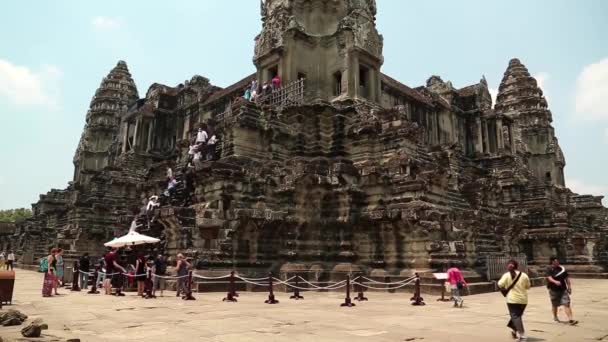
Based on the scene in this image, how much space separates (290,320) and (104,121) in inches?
1964

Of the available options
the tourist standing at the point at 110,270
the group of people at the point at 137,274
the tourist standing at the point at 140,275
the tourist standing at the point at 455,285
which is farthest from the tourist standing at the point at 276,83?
the tourist standing at the point at 455,285

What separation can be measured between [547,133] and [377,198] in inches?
1310

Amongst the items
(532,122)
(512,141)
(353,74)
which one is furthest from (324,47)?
(532,122)

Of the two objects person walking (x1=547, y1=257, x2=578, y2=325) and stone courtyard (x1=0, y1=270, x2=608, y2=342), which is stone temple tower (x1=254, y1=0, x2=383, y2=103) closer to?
stone courtyard (x1=0, y1=270, x2=608, y2=342)

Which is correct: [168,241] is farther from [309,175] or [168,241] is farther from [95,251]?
[95,251]

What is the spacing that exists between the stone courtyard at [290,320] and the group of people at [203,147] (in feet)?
28.0

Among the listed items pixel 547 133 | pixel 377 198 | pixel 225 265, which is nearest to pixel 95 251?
pixel 225 265

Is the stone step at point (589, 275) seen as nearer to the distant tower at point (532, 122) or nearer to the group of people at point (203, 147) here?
the distant tower at point (532, 122)

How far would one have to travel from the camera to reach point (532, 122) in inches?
1793

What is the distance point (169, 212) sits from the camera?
18203mm

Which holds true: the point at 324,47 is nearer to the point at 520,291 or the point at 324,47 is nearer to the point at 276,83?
the point at 276,83

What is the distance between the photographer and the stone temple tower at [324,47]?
24078mm

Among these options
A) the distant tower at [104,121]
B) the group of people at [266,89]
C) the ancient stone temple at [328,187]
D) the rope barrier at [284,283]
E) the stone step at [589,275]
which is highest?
the distant tower at [104,121]

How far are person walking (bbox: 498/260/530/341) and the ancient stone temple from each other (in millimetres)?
9513
